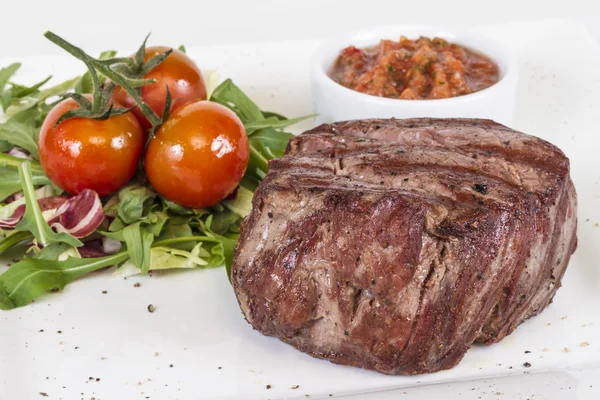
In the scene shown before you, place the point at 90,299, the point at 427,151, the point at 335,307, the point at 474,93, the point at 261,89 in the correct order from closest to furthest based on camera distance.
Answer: the point at 335,307
the point at 427,151
the point at 90,299
the point at 474,93
the point at 261,89

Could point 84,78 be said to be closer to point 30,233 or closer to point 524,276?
point 30,233

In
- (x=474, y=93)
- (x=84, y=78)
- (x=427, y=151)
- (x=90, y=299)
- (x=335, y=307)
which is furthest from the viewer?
(x=84, y=78)

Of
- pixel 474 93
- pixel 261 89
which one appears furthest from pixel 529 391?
pixel 261 89

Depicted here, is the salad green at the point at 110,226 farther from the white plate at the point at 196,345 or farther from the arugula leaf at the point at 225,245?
the white plate at the point at 196,345

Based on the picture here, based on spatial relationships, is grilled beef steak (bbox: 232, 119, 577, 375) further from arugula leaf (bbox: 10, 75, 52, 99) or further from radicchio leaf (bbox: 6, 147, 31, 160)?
arugula leaf (bbox: 10, 75, 52, 99)

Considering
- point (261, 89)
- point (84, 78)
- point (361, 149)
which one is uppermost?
point (361, 149)
